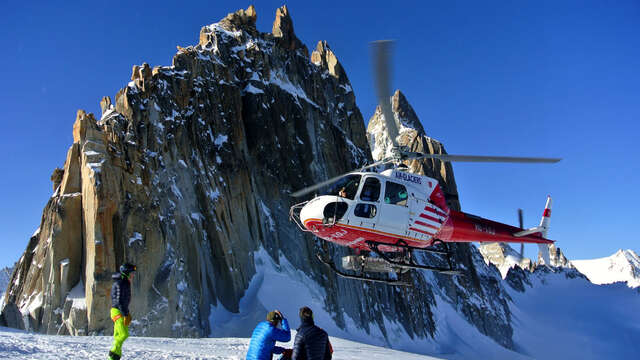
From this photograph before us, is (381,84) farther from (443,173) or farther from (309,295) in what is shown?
(443,173)

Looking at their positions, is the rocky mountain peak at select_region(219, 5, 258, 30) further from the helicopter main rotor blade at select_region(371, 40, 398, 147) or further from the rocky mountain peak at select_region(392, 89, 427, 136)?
the rocky mountain peak at select_region(392, 89, 427, 136)

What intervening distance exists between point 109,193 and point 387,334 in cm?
3050

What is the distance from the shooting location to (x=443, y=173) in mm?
86438

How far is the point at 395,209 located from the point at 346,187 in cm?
182

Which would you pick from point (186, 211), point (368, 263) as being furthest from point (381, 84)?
point (186, 211)

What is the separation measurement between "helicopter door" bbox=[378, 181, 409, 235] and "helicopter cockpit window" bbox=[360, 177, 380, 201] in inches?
13.0

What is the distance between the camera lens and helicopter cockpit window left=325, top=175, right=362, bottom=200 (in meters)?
15.7

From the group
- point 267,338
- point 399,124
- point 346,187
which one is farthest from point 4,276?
point 267,338

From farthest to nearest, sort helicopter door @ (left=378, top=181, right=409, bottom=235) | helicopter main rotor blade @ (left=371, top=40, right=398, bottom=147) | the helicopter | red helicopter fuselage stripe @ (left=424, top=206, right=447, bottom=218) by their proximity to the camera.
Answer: red helicopter fuselage stripe @ (left=424, top=206, right=447, bottom=218)
helicopter door @ (left=378, top=181, right=409, bottom=235)
the helicopter
helicopter main rotor blade @ (left=371, top=40, right=398, bottom=147)

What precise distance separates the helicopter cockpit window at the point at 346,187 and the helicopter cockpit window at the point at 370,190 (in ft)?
0.82

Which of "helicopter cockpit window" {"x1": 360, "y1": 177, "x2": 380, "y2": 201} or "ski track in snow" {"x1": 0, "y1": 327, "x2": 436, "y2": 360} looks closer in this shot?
"ski track in snow" {"x1": 0, "y1": 327, "x2": 436, "y2": 360}

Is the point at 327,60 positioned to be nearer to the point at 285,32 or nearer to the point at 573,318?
the point at 285,32

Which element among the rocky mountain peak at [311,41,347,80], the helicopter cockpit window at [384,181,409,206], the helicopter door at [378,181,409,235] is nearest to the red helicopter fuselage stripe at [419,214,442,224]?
the helicopter door at [378,181,409,235]

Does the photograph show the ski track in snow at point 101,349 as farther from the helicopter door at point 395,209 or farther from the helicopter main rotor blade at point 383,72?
the helicopter main rotor blade at point 383,72
